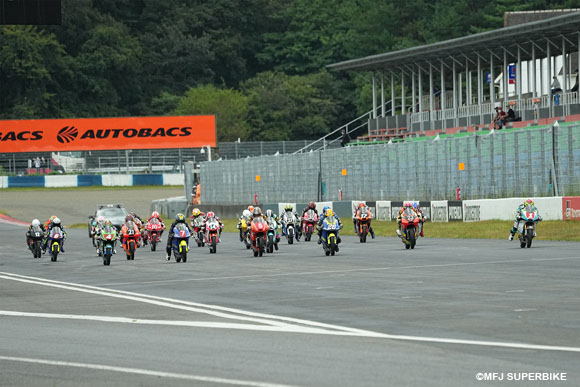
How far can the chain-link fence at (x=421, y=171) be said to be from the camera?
3512 centimetres

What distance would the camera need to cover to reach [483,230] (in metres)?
34.8

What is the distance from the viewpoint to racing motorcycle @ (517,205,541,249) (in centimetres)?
2741

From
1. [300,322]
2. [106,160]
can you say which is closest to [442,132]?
[106,160]

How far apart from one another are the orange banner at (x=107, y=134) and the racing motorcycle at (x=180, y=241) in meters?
57.6

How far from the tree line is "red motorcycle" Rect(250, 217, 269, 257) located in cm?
7178

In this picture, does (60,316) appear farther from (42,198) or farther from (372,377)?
(42,198)

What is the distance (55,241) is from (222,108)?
75.5m

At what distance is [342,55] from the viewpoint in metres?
119

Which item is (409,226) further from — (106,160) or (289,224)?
(106,160)

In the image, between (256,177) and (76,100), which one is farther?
(76,100)

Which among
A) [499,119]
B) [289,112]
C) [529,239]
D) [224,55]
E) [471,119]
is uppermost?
[224,55]

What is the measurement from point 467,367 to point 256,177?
45588 millimetres

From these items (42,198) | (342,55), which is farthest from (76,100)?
(42,198)

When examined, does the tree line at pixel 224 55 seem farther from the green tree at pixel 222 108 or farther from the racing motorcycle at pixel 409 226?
the racing motorcycle at pixel 409 226
